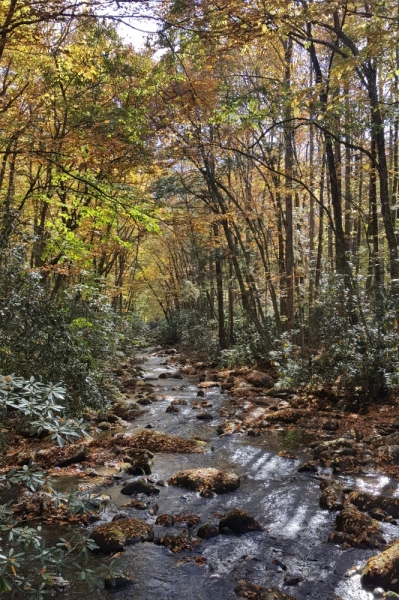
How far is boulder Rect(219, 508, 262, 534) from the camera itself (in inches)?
185

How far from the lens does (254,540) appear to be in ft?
14.8

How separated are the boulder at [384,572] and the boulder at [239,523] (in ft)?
4.49

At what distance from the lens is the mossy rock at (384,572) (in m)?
3.50

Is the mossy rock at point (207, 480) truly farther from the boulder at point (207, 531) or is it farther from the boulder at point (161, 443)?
the boulder at point (161, 443)

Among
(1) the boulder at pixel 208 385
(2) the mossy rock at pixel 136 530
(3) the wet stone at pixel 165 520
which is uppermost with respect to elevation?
(2) the mossy rock at pixel 136 530

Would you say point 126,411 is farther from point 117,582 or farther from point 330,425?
point 117,582

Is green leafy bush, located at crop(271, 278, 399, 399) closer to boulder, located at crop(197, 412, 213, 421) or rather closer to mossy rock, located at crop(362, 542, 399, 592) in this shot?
boulder, located at crop(197, 412, 213, 421)

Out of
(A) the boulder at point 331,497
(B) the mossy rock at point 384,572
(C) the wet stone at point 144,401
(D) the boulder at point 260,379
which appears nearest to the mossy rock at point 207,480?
(A) the boulder at point 331,497

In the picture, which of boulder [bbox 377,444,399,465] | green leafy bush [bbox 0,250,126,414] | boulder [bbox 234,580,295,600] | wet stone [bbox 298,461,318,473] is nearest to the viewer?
boulder [bbox 234,580,295,600]

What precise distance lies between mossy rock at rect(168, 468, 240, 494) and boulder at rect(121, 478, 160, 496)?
379 mm

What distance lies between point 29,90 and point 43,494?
9.49 meters

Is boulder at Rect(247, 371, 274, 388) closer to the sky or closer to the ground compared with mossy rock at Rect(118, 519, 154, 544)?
closer to the ground

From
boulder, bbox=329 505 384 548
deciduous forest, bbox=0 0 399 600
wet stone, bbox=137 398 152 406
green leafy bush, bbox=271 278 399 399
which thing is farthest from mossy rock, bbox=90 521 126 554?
wet stone, bbox=137 398 152 406

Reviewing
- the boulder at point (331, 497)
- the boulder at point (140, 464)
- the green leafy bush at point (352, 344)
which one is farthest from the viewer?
the green leafy bush at point (352, 344)
